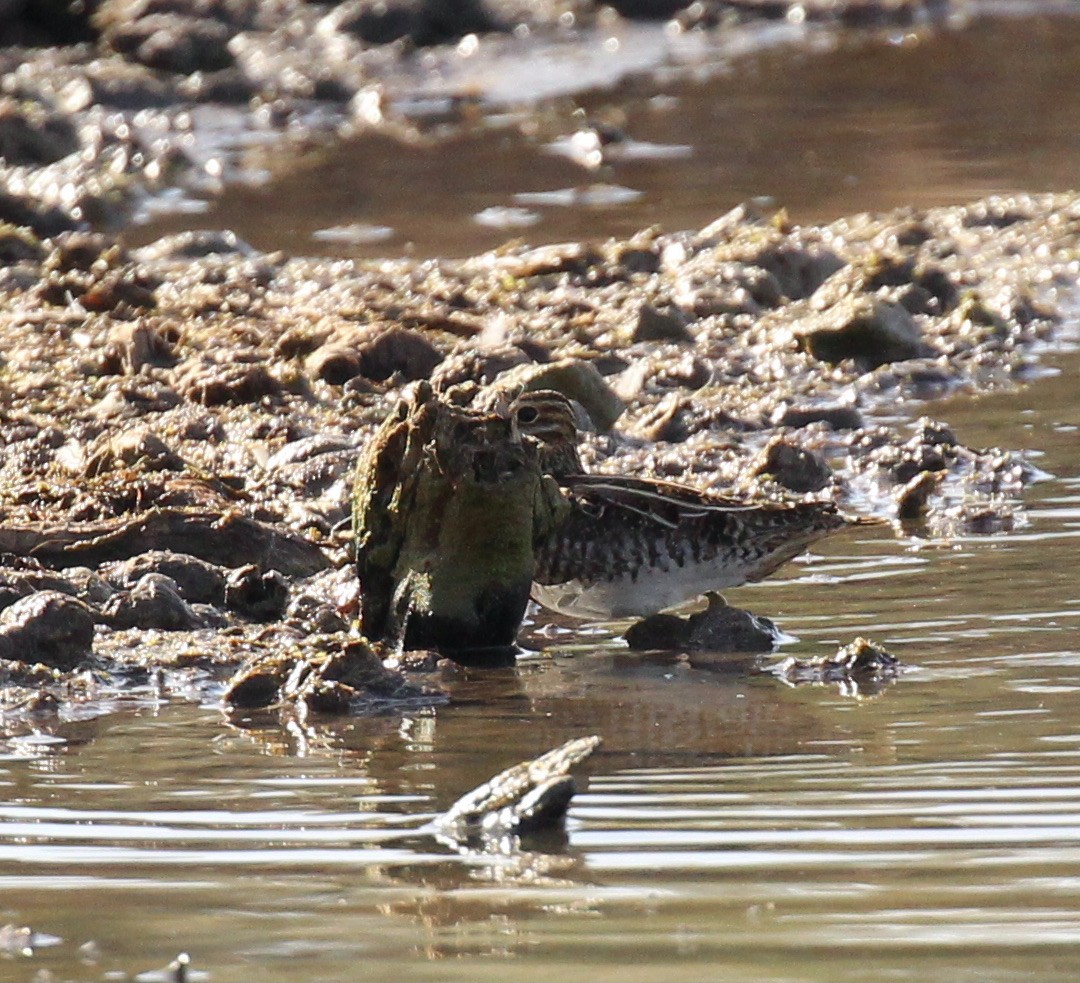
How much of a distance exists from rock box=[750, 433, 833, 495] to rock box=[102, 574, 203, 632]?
2.51 m

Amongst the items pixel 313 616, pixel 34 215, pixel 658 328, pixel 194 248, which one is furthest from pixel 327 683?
pixel 34 215

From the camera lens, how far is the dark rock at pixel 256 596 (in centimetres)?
614

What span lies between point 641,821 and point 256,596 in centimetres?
243

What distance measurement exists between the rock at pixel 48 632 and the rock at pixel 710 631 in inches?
55.5

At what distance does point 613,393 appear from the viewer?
8.73m

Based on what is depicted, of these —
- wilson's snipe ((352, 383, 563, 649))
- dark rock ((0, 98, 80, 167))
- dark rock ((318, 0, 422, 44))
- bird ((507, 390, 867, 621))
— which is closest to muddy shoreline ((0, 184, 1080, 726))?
wilson's snipe ((352, 383, 563, 649))

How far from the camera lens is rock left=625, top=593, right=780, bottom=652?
575 cm

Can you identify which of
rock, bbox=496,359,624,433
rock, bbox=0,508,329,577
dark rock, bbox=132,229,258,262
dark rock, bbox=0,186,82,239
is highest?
dark rock, bbox=0,186,82,239

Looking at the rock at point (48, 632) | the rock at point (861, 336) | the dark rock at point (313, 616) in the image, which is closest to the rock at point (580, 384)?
the rock at point (861, 336)

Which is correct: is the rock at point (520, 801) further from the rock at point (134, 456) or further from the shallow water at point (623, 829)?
the rock at point (134, 456)

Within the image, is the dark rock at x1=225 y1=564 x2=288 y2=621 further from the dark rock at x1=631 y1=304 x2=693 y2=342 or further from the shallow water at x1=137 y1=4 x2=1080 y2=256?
the shallow water at x1=137 y1=4 x2=1080 y2=256

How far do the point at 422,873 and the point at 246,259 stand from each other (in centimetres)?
954

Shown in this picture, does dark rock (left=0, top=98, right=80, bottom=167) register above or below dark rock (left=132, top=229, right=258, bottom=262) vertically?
above

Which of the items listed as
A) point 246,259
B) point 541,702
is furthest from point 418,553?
point 246,259
